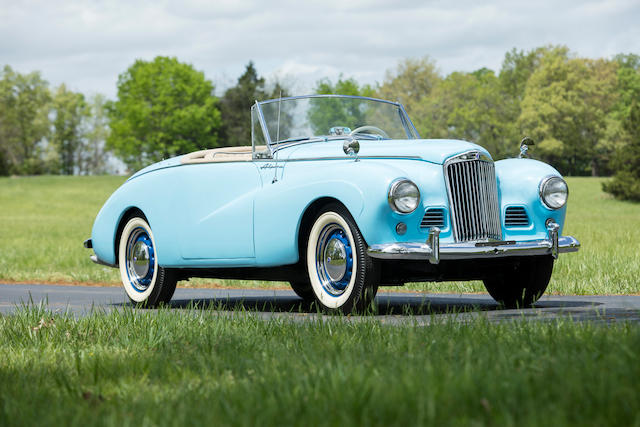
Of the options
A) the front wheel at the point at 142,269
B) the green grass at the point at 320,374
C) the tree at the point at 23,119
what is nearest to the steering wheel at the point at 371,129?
the front wheel at the point at 142,269

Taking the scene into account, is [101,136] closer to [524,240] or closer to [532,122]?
[532,122]

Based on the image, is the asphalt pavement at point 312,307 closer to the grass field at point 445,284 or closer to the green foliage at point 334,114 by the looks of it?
the grass field at point 445,284

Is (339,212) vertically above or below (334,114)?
below

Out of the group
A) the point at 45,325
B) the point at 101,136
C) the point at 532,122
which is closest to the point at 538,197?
the point at 45,325

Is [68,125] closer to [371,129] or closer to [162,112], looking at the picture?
[162,112]

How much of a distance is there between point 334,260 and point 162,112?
223 ft

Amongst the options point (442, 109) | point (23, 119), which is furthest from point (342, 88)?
point (23, 119)

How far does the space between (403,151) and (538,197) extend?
141 centimetres

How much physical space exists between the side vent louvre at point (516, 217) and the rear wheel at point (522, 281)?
0.33 meters

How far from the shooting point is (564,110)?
72.1 meters

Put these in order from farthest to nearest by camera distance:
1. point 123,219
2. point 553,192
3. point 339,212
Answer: point 123,219, point 553,192, point 339,212

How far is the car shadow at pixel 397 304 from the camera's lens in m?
7.74

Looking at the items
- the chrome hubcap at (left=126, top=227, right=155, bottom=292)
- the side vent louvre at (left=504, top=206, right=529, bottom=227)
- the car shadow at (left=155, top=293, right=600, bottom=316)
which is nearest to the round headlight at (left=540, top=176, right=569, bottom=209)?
the side vent louvre at (left=504, top=206, right=529, bottom=227)

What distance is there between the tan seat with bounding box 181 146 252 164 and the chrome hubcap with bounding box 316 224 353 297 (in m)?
1.53
